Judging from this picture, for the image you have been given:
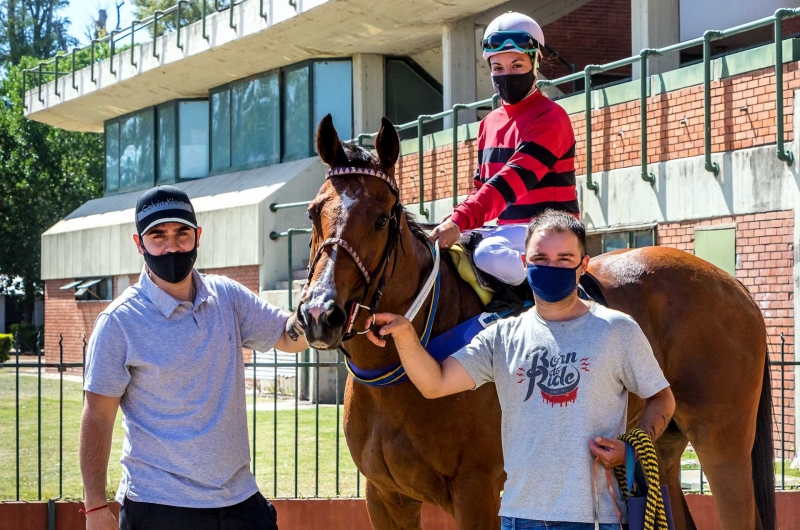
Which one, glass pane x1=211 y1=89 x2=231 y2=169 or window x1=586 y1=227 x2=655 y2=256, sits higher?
glass pane x1=211 y1=89 x2=231 y2=169

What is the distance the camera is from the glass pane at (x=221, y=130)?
83.6 ft

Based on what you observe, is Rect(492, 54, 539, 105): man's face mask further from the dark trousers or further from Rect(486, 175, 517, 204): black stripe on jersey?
the dark trousers

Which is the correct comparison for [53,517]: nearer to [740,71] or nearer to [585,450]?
[585,450]

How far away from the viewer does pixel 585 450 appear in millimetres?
3453

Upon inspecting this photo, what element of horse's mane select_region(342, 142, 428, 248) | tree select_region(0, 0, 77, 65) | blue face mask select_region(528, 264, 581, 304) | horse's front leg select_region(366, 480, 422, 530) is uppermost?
tree select_region(0, 0, 77, 65)

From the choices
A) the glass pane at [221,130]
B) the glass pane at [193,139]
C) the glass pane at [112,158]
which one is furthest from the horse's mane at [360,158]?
the glass pane at [112,158]

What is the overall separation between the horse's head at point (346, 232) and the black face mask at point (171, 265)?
493 millimetres

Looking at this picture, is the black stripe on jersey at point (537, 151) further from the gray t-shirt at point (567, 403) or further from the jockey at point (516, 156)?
the gray t-shirt at point (567, 403)

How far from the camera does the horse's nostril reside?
3680mm

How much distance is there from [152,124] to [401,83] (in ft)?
27.8

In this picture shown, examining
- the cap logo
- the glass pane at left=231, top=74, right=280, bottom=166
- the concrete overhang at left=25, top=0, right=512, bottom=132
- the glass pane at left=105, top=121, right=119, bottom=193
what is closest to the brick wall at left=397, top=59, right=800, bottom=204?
the concrete overhang at left=25, top=0, right=512, bottom=132

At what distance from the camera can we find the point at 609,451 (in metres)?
3.39

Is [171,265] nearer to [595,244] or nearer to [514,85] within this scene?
[514,85]

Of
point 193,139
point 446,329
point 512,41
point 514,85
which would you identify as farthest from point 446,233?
point 193,139
